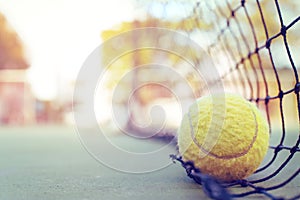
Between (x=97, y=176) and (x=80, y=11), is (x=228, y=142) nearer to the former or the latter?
(x=97, y=176)

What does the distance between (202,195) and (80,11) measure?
4.64 meters

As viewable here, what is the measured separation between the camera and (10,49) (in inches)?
579

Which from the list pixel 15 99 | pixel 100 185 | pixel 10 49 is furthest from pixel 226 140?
pixel 10 49

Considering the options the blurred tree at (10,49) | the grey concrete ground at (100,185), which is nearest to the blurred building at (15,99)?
the blurred tree at (10,49)

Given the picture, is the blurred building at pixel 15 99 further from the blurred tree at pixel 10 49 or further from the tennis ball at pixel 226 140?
the tennis ball at pixel 226 140

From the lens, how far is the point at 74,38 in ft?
19.3

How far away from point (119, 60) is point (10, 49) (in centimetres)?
1074

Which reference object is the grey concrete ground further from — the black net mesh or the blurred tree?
the blurred tree

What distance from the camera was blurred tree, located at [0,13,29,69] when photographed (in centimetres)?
1446

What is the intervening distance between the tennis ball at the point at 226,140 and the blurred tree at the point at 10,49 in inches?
569

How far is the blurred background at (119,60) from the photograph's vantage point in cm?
273

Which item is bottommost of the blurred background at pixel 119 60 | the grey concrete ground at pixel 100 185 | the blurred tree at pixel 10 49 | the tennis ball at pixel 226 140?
the grey concrete ground at pixel 100 185

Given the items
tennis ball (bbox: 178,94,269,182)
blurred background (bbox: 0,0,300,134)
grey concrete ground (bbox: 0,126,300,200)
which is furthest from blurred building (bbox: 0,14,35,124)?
tennis ball (bbox: 178,94,269,182)

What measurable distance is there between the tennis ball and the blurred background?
484 mm
